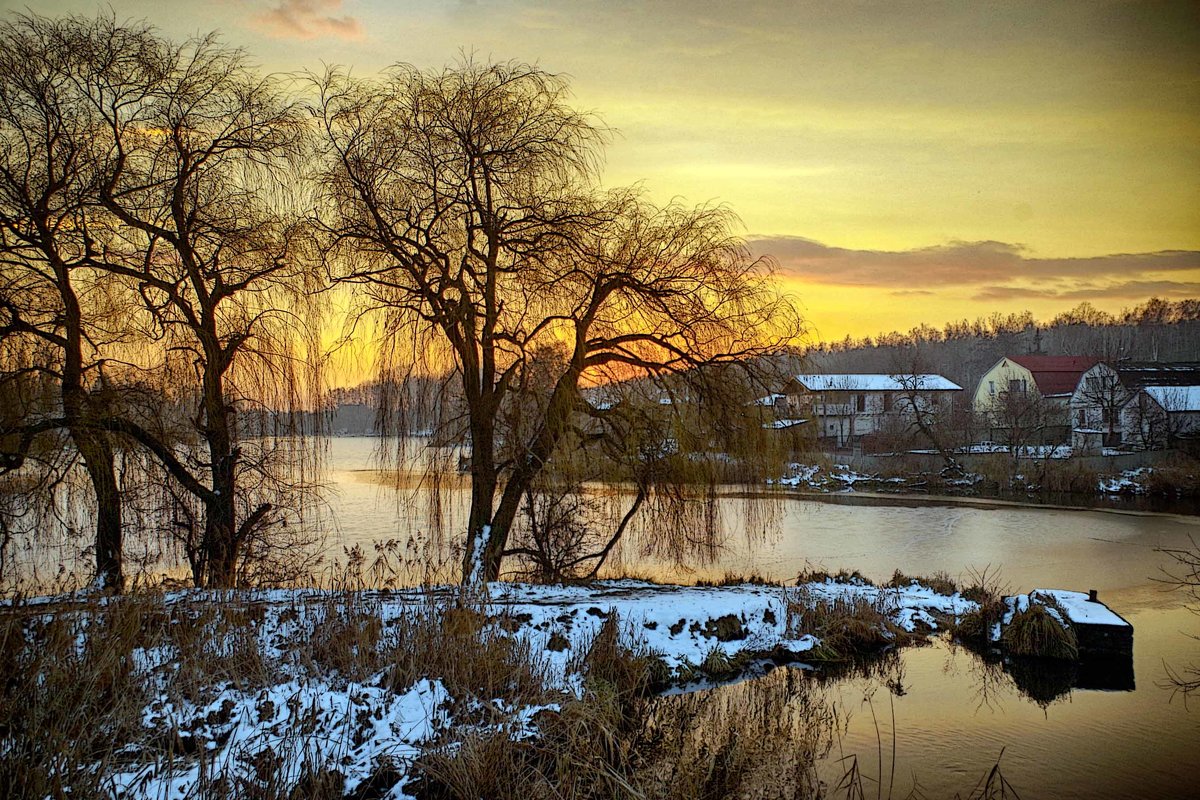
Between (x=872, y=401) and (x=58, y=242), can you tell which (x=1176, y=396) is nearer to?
(x=872, y=401)

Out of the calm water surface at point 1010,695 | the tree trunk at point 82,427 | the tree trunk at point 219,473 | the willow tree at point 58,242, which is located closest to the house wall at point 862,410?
the calm water surface at point 1010,695

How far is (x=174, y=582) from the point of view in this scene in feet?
36.5

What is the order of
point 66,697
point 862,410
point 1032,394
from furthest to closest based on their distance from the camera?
point 862,410 → point 1032,394 → point 66,697

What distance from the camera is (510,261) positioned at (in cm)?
1256

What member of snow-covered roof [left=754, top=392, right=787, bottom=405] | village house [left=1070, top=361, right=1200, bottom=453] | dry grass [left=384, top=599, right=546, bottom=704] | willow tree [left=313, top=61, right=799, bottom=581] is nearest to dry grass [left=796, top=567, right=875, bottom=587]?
snow-covered roof [left=754, top=392, right=787, bottom=405]

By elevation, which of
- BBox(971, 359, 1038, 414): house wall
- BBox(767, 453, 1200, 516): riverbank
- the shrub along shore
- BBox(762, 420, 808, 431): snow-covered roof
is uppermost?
BBox(971, 359, 1038, 414): house wall

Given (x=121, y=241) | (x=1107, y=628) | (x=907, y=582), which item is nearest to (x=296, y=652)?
(x=121, y=241)

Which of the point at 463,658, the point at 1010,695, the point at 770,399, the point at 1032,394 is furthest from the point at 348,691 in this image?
the point at 1032,394

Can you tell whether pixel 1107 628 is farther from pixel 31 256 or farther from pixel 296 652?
pixel 31 256

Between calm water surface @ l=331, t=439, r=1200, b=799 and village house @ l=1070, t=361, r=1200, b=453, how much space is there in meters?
22.0

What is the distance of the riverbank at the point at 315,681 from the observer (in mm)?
6059

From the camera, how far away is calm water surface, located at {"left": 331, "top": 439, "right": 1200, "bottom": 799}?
8078 millimetres

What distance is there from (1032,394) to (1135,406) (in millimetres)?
8586

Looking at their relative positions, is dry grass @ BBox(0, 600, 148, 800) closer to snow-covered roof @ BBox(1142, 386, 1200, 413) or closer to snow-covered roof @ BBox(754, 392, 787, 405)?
snow-covered roof @ BBox(754, 392, 787, 405)
